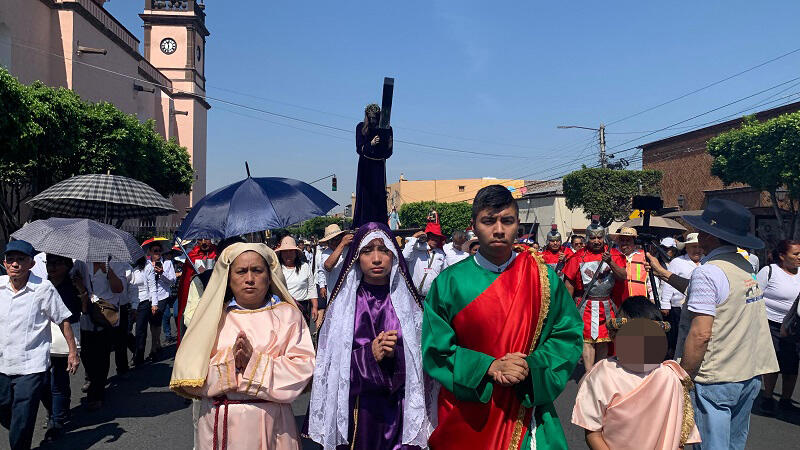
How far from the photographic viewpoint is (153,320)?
10.6 meters

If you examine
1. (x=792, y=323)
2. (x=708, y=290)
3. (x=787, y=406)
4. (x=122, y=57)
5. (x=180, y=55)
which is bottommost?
(x=787, y=406)

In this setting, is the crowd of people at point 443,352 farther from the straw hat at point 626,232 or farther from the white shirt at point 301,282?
the straw hat at point 626,232

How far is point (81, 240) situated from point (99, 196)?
0.80 metres

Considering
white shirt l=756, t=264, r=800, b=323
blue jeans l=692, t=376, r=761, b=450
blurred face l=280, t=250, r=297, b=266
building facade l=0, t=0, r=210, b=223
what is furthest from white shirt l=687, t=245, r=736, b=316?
building facade l=0, t=0, r=210, b=223

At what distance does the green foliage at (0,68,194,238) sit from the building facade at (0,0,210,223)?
6.01m

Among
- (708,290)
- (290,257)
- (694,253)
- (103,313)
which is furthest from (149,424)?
(694,253)

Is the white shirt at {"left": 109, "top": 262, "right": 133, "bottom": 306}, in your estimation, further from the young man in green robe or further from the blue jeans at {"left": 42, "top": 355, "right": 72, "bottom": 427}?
the young man in green robe

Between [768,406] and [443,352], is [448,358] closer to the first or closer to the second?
[443,352]

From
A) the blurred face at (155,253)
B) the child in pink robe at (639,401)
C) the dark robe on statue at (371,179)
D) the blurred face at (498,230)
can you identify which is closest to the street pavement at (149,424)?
the dark robe on statue at (371,179)

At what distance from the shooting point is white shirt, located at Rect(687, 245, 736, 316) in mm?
3869

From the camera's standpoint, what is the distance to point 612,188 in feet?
124

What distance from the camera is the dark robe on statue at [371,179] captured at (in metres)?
5.04

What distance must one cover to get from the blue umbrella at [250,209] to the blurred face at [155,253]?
238 inches

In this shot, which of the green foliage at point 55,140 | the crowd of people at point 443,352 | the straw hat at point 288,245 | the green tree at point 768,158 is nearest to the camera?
the crowd of people at point 443,352
